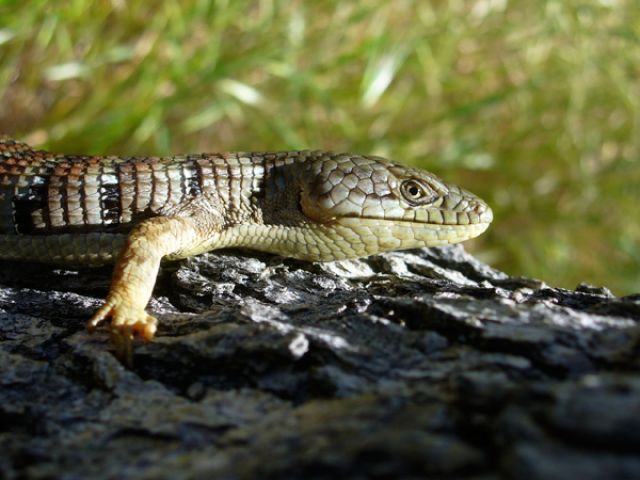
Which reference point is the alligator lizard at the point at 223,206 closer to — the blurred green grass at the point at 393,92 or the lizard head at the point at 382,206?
the lizard head at the point at 382,206

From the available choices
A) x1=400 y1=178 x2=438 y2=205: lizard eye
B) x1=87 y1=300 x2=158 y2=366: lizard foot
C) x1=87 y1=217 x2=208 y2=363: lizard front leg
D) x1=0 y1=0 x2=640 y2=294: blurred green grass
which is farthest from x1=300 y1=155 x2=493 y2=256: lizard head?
x1=0 y1=0 x2=640 y2=294: blurred green grass

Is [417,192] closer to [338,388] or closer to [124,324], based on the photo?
[124,324]

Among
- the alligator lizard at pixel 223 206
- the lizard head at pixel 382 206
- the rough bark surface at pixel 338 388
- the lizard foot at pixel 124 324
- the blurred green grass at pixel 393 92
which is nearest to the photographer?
the rough bark surface at pixel 338 388

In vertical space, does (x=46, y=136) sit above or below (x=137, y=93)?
below

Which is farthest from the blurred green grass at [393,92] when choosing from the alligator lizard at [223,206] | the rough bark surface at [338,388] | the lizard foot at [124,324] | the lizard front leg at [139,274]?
the rough bark surface at [338,388]

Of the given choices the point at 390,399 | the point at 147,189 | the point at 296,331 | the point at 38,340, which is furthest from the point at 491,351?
the point at 147,189

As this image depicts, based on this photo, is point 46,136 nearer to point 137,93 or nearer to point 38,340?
point 137,93

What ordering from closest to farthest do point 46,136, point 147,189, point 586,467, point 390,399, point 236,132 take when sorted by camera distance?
point 586,467 < point 390,399 < point 147,189 < point 46,136 < point 236,132
